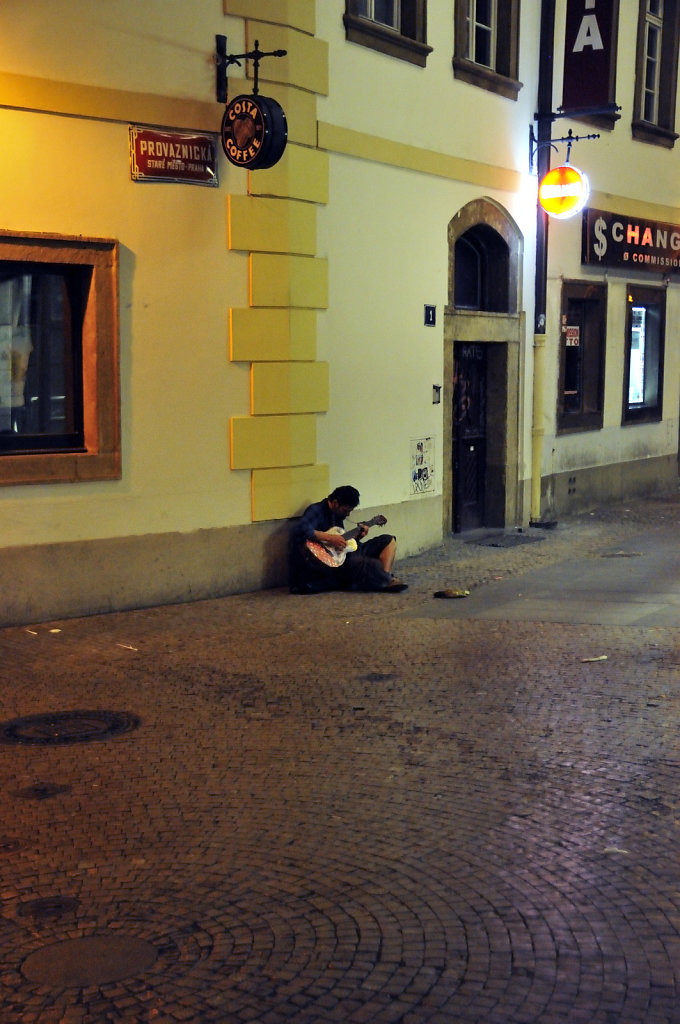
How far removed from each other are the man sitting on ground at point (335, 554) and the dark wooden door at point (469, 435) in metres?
3.35

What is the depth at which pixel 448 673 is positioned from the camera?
8.48m

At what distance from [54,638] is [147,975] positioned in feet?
18.3

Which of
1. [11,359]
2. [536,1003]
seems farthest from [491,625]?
[536,1003]

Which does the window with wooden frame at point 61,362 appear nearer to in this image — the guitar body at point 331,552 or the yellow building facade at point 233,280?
the yellow building facade at point 233,280

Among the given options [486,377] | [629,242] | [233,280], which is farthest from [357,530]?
[629,242]

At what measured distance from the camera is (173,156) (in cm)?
1051

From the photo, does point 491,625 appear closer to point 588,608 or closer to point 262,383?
point 588,608

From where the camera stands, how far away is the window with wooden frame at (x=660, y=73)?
18.6 metres

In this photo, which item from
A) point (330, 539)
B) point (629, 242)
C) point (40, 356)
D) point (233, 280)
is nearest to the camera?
point (40, 356)

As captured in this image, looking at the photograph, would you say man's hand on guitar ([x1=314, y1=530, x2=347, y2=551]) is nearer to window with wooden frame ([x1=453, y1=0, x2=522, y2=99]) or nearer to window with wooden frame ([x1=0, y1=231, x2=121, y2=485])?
window with wooden frame ([x1=0, y1=231, x2=121, y2=485])

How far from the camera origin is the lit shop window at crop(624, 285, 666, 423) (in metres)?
19.0

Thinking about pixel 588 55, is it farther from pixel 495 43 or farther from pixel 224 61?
pixel 224 61

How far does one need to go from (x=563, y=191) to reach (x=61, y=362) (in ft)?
24.6

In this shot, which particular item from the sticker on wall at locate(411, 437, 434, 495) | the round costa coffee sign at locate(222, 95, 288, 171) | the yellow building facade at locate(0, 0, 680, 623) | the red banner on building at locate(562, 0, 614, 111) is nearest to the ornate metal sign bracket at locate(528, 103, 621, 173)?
the red banner on building at locate(562, 0, 614, 111)
